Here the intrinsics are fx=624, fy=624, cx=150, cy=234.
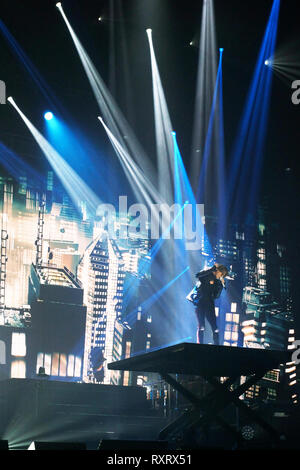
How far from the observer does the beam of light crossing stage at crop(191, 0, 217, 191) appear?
1108 centimetres

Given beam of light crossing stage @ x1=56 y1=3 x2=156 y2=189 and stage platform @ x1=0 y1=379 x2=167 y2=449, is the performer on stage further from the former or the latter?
beam of light crossing stage @ x1=56 y1=3 x2=156 y2=189

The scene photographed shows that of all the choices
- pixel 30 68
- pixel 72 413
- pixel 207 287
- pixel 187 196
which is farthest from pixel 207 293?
pixel 30 68

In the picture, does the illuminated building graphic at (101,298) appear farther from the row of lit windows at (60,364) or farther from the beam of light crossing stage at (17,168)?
the beam of light crossing stage at (17,168)

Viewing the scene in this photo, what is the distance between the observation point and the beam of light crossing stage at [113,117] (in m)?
11.6

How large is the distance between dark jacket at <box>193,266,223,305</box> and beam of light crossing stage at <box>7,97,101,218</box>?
14.8 ft

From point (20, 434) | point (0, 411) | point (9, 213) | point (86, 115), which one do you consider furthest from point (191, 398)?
point (86, 115)

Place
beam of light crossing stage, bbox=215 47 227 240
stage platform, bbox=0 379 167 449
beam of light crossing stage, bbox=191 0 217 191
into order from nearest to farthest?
stage platform, bbox=0 379 167 449 < beam of light crossing stage, bbox=191 0 217 191 < beam of light crossing stage, bbox=215 47 227 240

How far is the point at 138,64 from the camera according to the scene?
11.8m

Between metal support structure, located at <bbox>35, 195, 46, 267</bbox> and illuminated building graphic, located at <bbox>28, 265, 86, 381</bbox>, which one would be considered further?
metal support structure, located at <bbox>35, 195, 46, 267</bbox>

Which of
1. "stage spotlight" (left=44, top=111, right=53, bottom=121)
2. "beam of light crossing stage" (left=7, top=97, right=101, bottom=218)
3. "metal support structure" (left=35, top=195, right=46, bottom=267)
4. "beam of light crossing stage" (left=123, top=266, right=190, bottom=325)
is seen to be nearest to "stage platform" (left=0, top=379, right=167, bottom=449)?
"beam of light crossing stage" (left=123, top=266, right=190, bottom=325)

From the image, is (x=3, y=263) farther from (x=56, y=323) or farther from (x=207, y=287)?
(x=207, y=287)

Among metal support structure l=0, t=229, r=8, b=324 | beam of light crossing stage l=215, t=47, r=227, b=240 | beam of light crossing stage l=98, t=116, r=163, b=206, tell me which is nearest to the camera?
metal support structure l=0, t=229, r=8, b=324

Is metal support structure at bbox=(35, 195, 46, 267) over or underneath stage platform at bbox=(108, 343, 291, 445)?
over

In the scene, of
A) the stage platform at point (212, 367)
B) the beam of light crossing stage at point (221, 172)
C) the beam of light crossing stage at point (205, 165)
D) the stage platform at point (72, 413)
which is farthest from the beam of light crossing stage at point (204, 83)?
the stage platform at point (212, 367)
